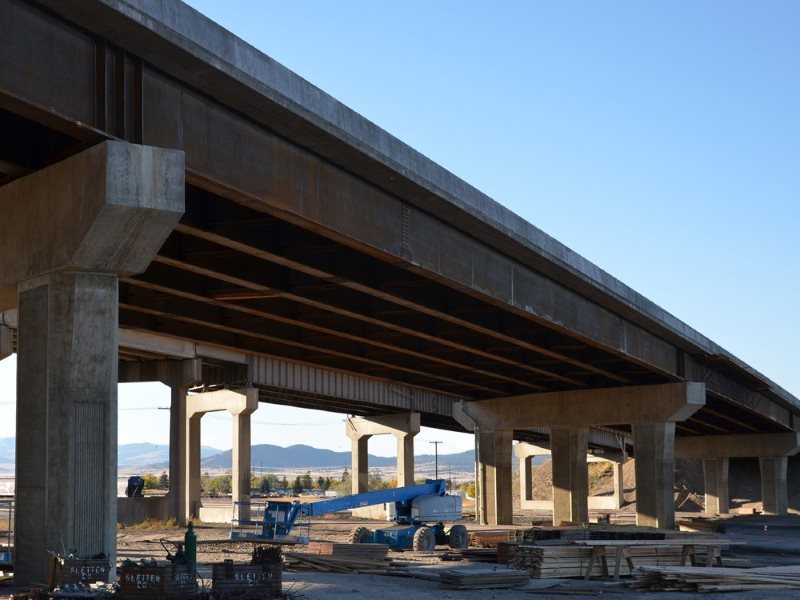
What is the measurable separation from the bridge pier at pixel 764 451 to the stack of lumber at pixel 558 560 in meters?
60.4

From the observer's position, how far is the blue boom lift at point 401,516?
35.5 metres

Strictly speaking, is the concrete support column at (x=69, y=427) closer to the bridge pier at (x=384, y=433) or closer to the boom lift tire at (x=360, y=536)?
the boom lift tire at (x=360, y=536)

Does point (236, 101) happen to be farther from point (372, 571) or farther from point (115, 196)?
point (372, 571)

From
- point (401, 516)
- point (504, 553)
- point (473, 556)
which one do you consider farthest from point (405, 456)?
point (504, 553)

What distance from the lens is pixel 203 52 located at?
17.6m

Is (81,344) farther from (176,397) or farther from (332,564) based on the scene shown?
(176,397)

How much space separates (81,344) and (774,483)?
80.1 m

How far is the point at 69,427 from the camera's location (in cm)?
1692

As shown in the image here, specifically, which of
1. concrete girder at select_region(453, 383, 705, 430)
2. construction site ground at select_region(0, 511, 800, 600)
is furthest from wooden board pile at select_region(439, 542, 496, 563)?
concrete girder at select_region(453, 383, 705, 430)

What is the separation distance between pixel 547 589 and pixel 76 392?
424 inches

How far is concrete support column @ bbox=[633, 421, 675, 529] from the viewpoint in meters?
51.3

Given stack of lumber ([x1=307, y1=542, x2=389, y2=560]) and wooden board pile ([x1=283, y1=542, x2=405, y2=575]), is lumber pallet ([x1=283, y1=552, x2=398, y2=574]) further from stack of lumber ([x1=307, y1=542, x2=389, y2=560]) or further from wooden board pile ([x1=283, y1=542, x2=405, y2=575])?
stack of lumber ([x1=307, y1=542, x2=389, y2=560])

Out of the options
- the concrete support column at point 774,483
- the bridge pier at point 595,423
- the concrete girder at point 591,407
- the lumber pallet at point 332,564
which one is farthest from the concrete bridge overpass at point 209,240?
the concrete support column at point 774,483

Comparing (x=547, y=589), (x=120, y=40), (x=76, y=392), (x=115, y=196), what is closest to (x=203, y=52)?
(x=120, y=40)
